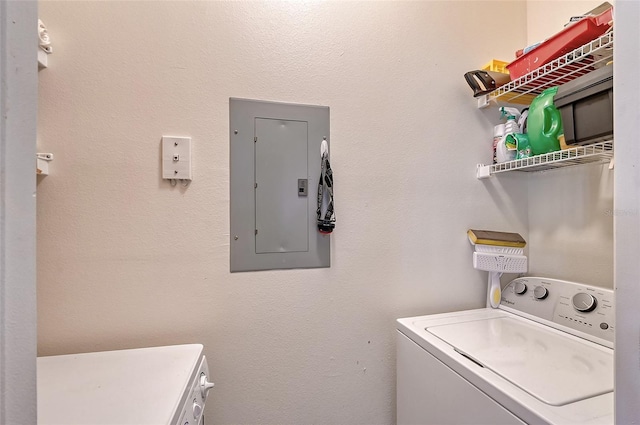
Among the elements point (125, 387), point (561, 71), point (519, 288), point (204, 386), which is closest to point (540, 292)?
point (519, 288)

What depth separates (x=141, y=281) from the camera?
1031mm

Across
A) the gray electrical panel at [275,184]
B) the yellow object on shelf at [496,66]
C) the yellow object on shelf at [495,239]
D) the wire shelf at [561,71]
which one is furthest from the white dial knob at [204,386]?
the yellow object on shelf at [496,66]

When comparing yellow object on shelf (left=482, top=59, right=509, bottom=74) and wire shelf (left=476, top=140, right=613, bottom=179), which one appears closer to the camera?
wire shelf (left=476, top=140, right=613, bottom=179)

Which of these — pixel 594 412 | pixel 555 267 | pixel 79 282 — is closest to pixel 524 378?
pixel 594 412

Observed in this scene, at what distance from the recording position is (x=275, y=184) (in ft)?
3.75

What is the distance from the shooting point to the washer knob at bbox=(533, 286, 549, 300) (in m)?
1.16

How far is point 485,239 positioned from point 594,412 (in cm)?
73

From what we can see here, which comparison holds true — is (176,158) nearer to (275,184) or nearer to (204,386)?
(275,184)

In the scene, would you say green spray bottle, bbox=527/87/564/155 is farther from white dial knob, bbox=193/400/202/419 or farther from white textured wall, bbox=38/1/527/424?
white dial knob, bbox=193/400/202/419

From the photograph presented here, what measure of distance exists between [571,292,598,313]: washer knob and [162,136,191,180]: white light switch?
151 cm

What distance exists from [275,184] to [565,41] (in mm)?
1124

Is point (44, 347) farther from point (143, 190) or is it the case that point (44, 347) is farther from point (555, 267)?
point (555, 267)

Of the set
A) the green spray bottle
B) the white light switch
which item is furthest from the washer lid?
the white light switch

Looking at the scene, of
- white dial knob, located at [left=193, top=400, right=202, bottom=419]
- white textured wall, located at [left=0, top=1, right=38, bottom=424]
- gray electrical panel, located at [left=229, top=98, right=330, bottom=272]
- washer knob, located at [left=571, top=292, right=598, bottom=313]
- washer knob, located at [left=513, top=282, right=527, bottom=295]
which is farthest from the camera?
washer knob, located at [left=513, top=282, right=527, bottom=295]
